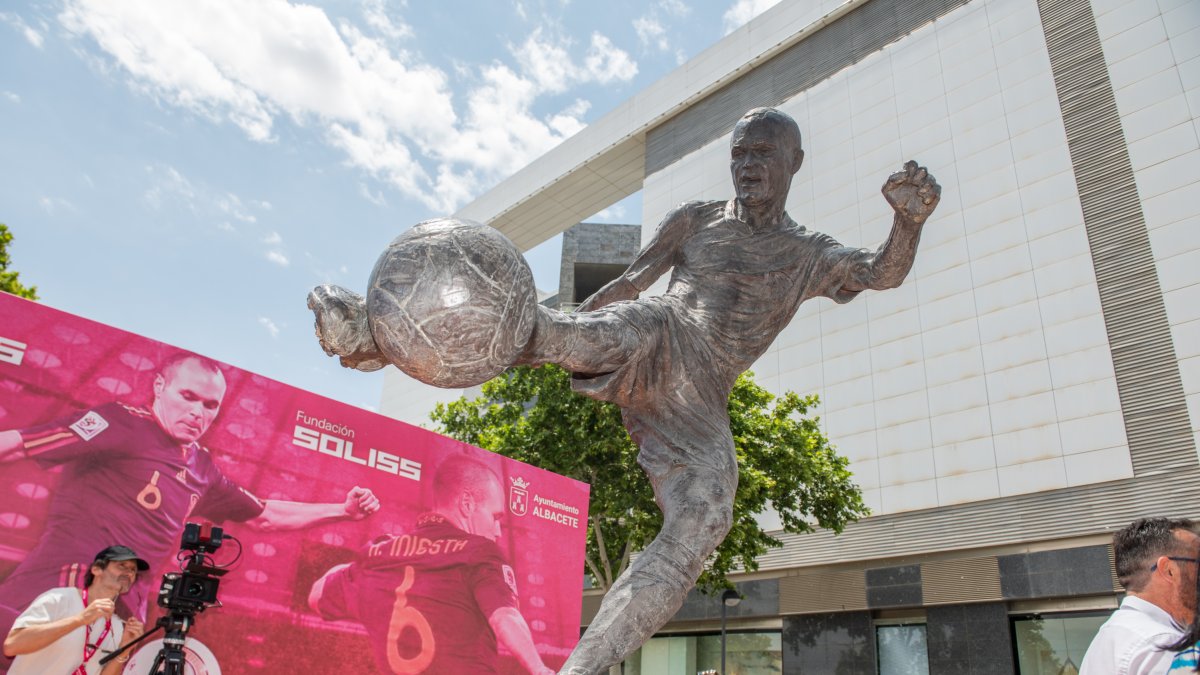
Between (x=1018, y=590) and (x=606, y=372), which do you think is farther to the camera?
(x=1018, y=590)

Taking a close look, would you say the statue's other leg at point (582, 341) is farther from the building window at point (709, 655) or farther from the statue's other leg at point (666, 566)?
the building window at point (709, 655)

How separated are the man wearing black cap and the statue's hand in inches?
204

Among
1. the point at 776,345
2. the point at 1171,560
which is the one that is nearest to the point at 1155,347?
the point at 776,345

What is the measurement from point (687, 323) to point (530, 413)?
14345mm

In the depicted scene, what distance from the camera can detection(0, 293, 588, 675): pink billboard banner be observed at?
566 centimetres

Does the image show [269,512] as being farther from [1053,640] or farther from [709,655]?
[709,655]

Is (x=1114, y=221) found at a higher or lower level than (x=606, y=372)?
higher

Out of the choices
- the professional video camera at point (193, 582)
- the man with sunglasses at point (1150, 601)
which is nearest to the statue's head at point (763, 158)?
the man with sunglasses at point (1150, 601)

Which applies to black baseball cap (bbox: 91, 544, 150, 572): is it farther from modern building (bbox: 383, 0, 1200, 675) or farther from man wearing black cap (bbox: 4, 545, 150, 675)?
modern building (bbox: 383, 0, 1200, 675)

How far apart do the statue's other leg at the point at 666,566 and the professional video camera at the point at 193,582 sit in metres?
3.88

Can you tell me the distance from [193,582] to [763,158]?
446 cm

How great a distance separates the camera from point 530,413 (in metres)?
16.7

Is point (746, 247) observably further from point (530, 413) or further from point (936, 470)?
point (936, 470)

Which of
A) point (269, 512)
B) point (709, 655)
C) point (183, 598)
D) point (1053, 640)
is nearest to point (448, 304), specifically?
point (183, 598)
